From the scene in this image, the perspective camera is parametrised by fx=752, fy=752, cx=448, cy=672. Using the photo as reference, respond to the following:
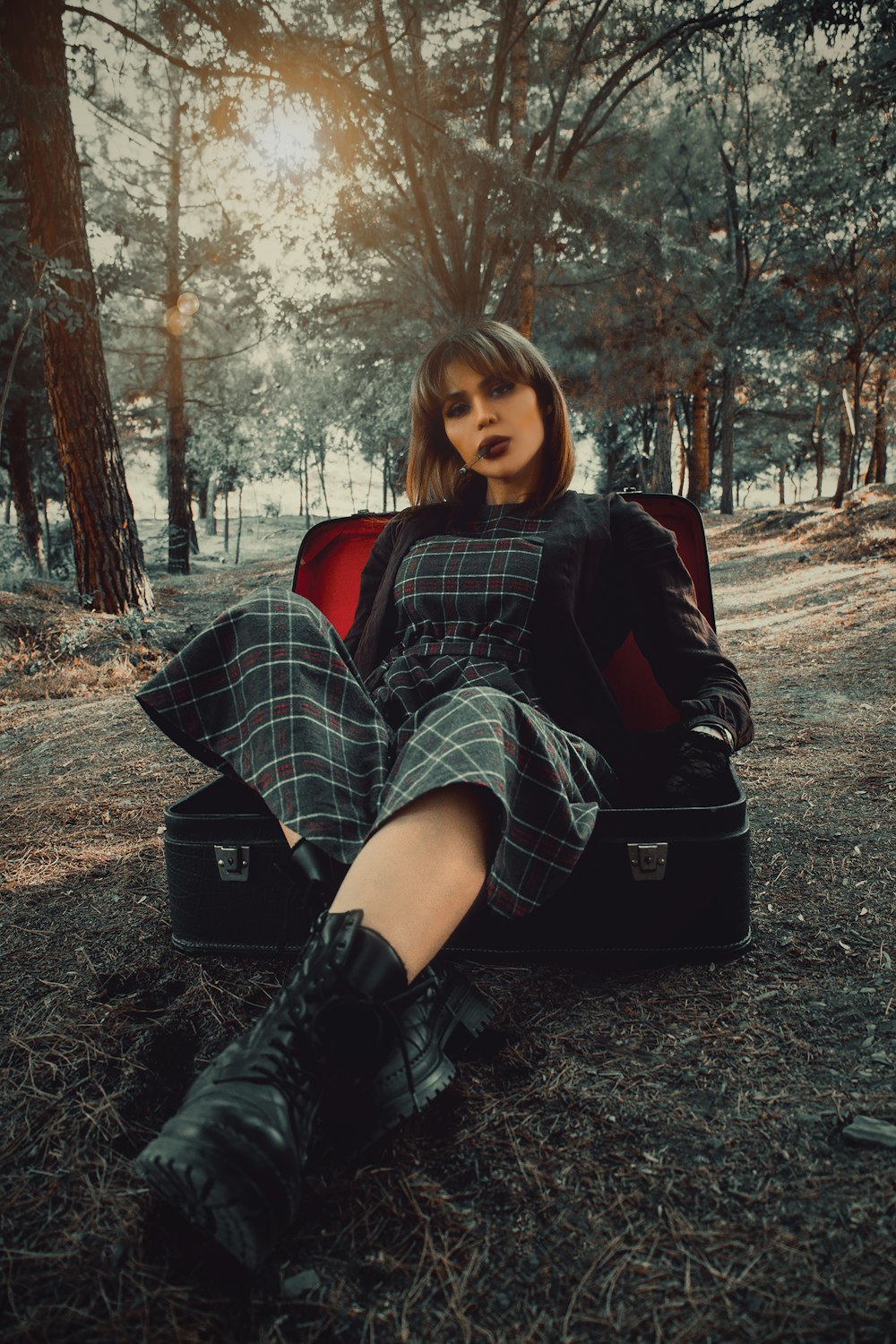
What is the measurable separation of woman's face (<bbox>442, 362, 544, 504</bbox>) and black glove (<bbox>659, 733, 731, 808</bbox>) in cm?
92

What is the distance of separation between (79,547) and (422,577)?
441 centimetres

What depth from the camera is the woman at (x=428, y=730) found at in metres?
1.05

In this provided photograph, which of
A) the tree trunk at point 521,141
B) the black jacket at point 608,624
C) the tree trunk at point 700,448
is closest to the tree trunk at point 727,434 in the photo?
the tree trunk at point 700,448

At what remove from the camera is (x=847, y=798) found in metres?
2.44

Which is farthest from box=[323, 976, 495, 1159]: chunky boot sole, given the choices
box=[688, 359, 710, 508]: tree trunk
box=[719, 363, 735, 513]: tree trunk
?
box=[688, 359, 710, 508]: tree trunk

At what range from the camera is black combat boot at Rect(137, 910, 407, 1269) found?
903 mm

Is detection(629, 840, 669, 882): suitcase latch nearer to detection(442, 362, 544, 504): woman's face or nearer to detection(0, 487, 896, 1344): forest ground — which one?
detection(0, 487, 896, 1344): forest ground

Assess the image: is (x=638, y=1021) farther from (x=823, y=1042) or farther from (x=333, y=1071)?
(x=333, y=1071)

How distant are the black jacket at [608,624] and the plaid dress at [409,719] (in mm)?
60

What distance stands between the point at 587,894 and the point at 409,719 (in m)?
0.50

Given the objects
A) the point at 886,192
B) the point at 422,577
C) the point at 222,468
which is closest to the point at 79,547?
the point at 422,577

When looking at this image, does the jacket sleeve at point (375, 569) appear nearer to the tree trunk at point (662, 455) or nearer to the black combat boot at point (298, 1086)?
the black combat boot at point (298, 1086)

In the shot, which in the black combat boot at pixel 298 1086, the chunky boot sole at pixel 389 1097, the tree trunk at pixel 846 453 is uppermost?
the tree trunk at pixel 846 453

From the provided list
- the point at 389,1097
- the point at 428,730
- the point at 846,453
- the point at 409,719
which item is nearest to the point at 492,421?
the point at 409,719
